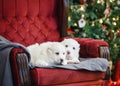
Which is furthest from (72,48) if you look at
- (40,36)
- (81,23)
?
(81,23)

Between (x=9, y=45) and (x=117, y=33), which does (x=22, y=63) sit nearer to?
(x=9, y=45)

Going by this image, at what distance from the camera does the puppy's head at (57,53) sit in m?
2.69

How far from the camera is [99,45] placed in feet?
9.83

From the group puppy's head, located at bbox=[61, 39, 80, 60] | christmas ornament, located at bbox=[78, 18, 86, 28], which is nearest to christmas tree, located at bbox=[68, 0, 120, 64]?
christmas ornament, located at bbox=[78, 18, 86, 28]

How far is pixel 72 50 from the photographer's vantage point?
2924 millimetres

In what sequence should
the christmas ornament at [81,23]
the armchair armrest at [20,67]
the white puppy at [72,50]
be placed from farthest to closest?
the christmas ornament at [81,23] → the white puppy at [72,50] → the armchair armrest at [20,67]

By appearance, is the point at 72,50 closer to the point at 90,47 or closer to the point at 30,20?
the point at 90,47

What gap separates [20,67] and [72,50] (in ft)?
2.16

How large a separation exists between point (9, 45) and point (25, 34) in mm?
738

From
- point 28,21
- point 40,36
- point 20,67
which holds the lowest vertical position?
point 20,67

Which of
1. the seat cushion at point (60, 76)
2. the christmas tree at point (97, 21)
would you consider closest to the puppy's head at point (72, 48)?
the seat cushion at point (60, 76)

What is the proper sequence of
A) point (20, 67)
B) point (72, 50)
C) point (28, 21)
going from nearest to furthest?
point (20, 67) < point (72, 50) < point (28, 21)

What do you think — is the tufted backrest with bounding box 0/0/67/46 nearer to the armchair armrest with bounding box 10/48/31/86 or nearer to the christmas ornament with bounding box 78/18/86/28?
the christmas ornament with bounding box 78/18/86/28

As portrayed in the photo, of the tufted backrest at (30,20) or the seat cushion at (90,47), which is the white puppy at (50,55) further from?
the tufted backrest at (30,20)
